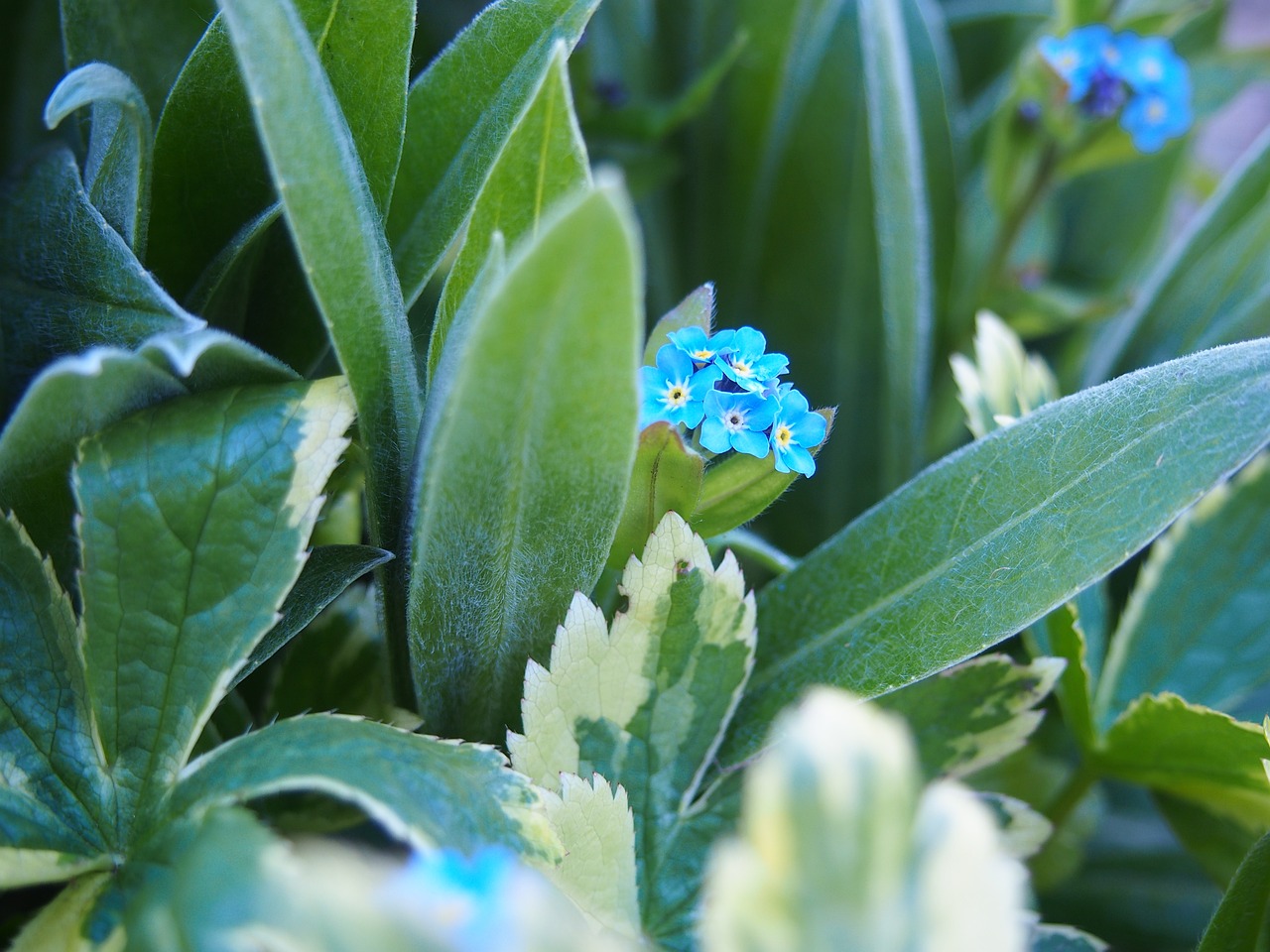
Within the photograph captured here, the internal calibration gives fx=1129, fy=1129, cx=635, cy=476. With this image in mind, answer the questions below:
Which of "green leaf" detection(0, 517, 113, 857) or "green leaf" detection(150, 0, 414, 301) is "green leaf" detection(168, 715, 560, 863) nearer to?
"green leaf" detection(0, 517, 113, 857)

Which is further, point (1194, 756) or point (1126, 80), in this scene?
point (1126, 80)

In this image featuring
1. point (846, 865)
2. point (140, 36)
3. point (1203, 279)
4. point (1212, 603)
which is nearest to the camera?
point (846, 865)

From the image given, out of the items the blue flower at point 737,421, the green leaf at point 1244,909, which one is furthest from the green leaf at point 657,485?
the green leaf at point 1244,909

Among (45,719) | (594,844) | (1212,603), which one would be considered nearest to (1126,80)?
(1212,603)

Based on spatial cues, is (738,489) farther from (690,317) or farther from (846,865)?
(846,865)

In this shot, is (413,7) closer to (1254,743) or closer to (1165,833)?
(1254,743)

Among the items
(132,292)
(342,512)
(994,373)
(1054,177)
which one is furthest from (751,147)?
(132,292)
